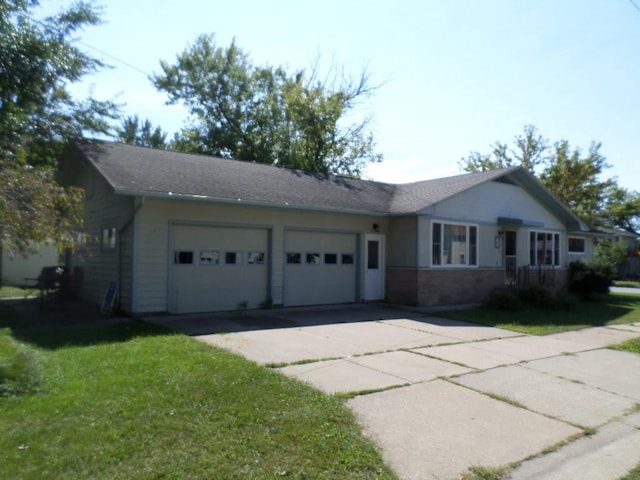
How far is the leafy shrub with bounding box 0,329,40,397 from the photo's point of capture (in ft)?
18.2

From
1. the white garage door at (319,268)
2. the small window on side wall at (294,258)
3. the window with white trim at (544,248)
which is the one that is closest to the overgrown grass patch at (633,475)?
the white garage door at (319,268)

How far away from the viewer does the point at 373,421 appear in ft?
17.0

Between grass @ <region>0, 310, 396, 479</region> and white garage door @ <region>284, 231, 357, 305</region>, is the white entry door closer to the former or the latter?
white garage door @ <region>284, 231, 357, 305</region>

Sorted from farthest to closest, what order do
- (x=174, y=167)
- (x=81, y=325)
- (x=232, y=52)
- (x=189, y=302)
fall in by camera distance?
(x=232, y=52)
(x=174, y=167)
(x=189, y=302)
(x=81, y=325)

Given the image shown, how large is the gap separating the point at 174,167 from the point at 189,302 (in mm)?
3736

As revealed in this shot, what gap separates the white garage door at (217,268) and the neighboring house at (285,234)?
3 cm

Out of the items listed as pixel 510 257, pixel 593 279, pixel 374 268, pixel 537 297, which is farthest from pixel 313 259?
pixel 593 279

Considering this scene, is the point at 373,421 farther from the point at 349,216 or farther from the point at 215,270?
the point at 349,216

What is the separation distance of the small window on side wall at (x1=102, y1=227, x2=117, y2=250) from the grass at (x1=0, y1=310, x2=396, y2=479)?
568 cm

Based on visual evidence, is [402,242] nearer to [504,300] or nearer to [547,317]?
[504,300]

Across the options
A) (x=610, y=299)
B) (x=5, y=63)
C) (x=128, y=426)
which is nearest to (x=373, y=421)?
(x=128, y=426)

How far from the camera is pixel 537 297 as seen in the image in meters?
15.9

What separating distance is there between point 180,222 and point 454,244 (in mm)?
8871

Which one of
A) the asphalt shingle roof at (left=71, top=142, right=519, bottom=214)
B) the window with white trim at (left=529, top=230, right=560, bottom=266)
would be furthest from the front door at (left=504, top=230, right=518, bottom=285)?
the asphalt shingle roof at (left=71, top=142, right=519, bottom=214)
